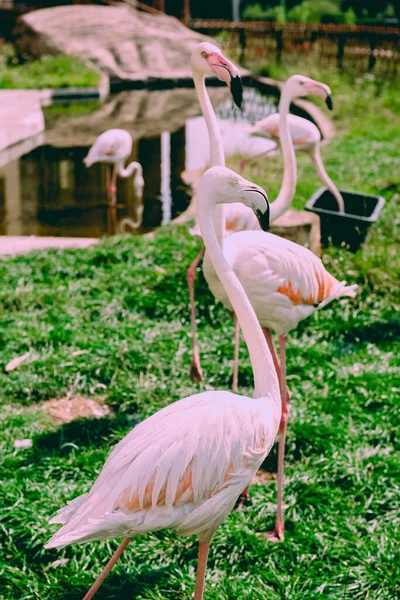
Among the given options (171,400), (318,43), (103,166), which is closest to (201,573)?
(171,400)

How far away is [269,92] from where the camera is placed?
17766 millimetres

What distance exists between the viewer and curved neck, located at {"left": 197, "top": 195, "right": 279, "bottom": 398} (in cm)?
271

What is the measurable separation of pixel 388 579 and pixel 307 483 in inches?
26.4

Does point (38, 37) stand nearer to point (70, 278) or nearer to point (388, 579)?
point (70, 278)

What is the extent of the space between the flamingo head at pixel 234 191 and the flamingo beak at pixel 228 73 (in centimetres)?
92

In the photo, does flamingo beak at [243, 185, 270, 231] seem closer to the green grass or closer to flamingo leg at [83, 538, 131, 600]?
flamingo leg at [83, 538, 131, 600]

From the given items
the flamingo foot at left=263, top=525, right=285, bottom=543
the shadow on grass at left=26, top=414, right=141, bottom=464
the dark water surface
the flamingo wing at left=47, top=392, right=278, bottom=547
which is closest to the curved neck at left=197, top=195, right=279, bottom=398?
the flamingo wing at left=47, top=392, right=278, bottom=547

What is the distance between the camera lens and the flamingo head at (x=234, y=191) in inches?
104

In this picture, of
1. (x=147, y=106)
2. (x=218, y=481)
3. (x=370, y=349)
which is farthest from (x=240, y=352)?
(x=147, y=106)

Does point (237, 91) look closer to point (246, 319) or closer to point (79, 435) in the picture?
point (246, 319)

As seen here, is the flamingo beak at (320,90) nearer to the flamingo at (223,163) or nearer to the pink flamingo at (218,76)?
the flamingo at (223,163)

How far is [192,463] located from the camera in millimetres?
2479

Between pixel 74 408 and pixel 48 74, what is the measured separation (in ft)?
47.0

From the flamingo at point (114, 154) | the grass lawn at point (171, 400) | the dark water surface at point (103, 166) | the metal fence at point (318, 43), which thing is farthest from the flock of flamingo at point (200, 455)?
the metal fence at point (318, 43)
